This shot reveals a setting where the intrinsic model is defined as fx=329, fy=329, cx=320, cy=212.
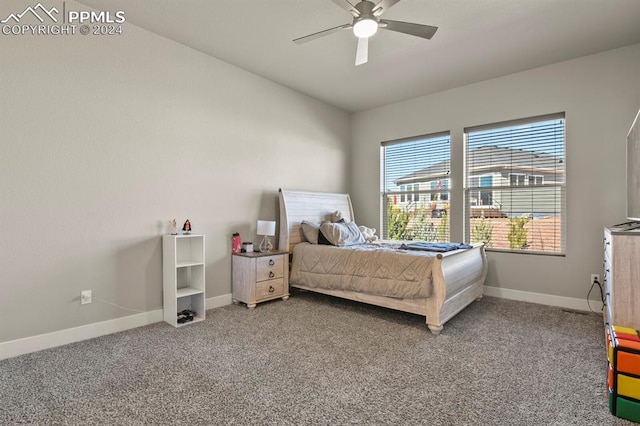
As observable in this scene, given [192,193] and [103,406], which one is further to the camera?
[192,193]

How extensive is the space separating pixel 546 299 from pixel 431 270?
1.86 meters

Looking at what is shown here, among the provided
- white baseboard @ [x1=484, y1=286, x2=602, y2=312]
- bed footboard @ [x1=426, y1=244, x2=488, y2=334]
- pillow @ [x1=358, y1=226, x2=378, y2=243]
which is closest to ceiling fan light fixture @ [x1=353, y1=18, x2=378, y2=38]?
bed footboard @ [x1=426, y1=244, x2=488, y2=334]

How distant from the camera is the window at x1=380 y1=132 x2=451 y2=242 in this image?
4.58 meters

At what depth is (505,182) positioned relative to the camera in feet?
13.4

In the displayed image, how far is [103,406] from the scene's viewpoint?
177cm

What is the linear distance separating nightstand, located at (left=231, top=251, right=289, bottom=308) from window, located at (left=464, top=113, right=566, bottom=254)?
2490 mm

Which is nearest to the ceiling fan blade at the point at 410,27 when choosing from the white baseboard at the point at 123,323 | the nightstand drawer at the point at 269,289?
the nightstand drawer at the point at 269,289

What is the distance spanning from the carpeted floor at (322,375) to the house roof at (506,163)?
1.72m

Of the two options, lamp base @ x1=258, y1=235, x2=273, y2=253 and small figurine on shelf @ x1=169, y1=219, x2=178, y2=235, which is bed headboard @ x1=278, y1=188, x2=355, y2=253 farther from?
small figurine on shelf @ x1=169, y1=219, x2=178, y2=235

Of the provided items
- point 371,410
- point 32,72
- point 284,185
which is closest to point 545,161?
point 284,185

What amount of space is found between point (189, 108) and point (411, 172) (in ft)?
10.4

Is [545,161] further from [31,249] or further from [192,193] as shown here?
[31,249]

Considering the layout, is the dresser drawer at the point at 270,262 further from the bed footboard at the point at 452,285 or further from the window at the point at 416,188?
the window at the point at 416,188

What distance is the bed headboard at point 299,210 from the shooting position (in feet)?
13.4
